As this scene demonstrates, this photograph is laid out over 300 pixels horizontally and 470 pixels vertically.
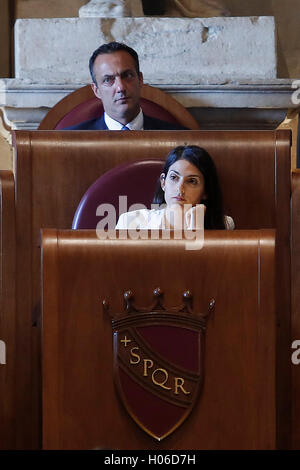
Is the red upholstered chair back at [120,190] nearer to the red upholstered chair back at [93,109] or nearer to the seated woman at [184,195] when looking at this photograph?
the seated woman at [184,195]

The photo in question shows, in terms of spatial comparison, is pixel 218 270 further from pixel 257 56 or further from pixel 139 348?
pixel 257 56

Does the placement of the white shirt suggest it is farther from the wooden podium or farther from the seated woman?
the wooden podium

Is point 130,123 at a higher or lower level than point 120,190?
higher

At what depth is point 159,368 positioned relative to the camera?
74.6 inches

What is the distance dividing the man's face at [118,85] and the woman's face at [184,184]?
63 centimetres

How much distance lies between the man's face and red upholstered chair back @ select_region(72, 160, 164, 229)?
0.56 meters

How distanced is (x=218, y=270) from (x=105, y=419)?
308mm

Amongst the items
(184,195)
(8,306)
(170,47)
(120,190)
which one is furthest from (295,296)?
(170,47)

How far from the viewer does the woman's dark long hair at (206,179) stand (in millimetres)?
2252

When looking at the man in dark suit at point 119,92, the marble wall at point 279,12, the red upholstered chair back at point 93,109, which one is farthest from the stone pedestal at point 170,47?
the marble wall at point 279,12

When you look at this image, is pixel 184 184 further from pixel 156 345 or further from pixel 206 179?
pixel 156 345

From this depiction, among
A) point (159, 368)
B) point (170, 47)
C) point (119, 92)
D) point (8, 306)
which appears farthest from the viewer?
point (170, 47)

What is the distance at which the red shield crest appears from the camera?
6.21 feet

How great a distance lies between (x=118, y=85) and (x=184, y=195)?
0.70m
